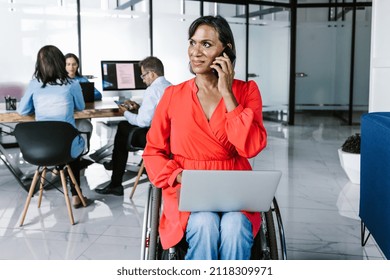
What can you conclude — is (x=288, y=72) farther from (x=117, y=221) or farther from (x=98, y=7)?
(x=117, y=221)

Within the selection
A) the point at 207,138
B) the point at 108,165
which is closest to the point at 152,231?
the point at 207,138

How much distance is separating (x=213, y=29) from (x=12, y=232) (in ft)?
7.38

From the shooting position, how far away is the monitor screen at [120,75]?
5.37 m

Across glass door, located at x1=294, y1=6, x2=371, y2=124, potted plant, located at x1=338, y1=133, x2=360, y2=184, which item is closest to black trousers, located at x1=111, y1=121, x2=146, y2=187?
potted plant, located at x1=338, y1=133, x2=360, y2=184

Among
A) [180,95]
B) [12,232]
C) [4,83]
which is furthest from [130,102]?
[4,83]

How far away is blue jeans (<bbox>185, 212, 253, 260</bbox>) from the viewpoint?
1983 mm

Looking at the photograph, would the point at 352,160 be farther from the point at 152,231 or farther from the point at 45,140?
the point at 152,231

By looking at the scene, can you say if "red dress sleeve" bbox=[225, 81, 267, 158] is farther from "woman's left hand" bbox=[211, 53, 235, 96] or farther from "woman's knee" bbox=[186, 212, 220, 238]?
"woman's knee" bbox=[186, 212, 220, 238]

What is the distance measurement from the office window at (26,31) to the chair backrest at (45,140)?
359 centimetres

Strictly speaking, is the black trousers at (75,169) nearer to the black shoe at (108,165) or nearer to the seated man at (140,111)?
the seated man at (140,111)

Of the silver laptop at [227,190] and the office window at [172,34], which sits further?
the office window at [172,34]

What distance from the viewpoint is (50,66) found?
12.5 ft

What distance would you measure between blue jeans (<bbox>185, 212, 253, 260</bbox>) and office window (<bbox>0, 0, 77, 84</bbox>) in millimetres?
5554

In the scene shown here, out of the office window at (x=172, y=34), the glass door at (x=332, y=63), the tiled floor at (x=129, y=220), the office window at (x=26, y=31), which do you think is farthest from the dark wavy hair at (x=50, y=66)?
the glass door at (x=332, y=63)
